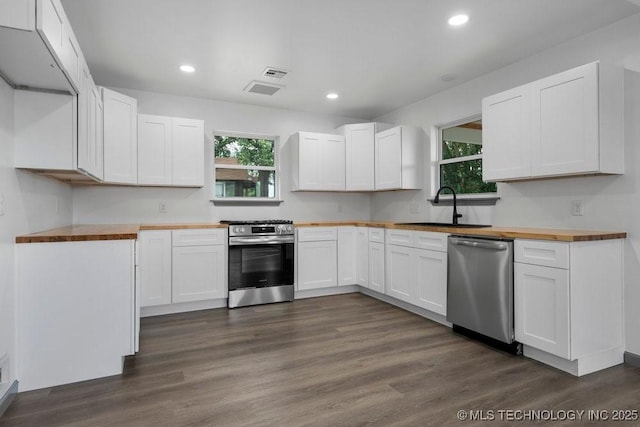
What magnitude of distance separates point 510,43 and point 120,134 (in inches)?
147

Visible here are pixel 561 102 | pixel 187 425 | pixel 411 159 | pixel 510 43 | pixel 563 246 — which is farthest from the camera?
pixel 411 159

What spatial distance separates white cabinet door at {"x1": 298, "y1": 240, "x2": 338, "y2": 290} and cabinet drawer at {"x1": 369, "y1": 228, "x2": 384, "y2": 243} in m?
0.48

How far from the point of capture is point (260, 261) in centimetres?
427

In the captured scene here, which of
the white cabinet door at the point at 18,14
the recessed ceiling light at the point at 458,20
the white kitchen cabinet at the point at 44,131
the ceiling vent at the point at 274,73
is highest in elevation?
the ceiling vent at the point at 274,73

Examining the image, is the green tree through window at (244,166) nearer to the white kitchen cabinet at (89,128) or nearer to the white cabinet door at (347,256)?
the white cabinet door at (347,256)

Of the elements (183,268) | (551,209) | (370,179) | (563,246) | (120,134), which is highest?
(120,134)

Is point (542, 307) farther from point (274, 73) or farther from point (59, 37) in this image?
point (59, 37)

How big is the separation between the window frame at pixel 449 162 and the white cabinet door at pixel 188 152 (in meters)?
2.78

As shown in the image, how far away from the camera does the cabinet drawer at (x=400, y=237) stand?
12.4 ft

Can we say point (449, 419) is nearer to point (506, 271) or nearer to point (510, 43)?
point (506, 271)

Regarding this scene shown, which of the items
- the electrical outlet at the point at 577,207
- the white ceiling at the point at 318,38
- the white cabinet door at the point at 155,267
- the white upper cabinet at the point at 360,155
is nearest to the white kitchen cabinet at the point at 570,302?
the electrical outlet at the point at 577,207

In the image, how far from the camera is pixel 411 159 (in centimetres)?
452

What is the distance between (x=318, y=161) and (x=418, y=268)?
201 cm

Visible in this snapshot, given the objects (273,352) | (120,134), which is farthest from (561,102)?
(120,134)
